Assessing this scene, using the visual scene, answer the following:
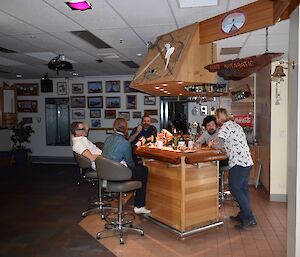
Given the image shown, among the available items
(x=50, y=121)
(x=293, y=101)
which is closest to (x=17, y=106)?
(x=50, y=121)

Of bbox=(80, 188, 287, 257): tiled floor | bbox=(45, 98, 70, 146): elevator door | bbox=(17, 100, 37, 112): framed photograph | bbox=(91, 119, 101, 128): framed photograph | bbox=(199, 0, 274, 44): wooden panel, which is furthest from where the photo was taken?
bbox=(17, 100, 37, 112): framed photograph

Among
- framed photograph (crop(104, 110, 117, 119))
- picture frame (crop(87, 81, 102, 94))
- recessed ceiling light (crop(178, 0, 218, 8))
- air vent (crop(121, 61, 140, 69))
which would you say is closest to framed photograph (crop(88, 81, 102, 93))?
picture frame (crop(87, 81, 102, 94))

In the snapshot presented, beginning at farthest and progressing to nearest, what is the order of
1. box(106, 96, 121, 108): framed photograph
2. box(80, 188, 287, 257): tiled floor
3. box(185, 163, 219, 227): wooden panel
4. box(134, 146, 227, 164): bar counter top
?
box(106, 96, 121, 108): framed photograph → box(185, 163, 219, 227): wooden panel → box(134, 146, 227, 164): bar counter top → box(80, 188, 287, 257): tiled floor

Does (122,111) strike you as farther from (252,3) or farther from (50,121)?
(252,3)

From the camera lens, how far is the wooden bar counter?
4.09 meters

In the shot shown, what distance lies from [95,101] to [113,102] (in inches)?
23.7

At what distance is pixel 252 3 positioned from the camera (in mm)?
3453

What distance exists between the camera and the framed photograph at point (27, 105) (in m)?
10.7

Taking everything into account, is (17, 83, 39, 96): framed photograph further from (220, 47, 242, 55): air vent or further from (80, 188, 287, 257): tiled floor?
(80, 188, 287, 257): tiled floor

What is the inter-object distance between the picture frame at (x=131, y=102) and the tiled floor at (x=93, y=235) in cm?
444

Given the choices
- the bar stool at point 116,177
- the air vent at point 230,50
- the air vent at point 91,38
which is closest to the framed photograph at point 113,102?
the air vent at point 91,38

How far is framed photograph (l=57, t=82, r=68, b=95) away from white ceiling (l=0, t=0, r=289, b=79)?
3.26 metres

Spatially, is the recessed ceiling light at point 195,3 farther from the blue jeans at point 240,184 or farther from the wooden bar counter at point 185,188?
the blue jeans at point 240,184

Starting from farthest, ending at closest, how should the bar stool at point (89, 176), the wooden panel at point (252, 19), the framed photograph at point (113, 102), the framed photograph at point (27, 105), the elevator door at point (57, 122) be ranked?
the framed photograph at point (27, 105)
the elevator door at point (57, 122)
the framed photograph at point (113, 102)
the bar stool at point (89, 176)
the wooden panel at point (252, 19)
